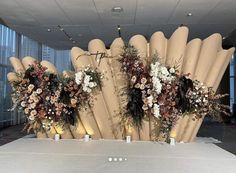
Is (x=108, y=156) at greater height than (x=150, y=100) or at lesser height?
lesser

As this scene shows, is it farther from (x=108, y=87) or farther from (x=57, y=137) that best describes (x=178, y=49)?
(x=57, y=137)

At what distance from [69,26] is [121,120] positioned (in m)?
6.57

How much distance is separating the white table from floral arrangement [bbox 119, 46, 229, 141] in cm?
30

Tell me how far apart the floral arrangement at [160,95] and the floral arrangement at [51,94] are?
1.50 feet

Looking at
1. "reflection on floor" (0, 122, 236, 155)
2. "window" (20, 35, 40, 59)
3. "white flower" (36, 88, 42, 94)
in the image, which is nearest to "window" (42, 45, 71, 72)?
"window" (20, 35, 40, 59)

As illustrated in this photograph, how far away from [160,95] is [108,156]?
0.92 meters

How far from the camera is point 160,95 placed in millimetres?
3105

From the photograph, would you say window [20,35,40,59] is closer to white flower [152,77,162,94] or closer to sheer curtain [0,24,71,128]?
sheer curtain [0,24,71,128]

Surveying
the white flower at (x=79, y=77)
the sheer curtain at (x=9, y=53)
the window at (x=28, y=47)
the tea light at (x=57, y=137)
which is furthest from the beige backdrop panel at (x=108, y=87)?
the window at (x=28, y=47)

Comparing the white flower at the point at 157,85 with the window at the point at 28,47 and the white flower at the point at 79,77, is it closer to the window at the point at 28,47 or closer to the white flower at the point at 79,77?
the white flower at the point at 79,77

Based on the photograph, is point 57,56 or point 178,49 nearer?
point 178,49

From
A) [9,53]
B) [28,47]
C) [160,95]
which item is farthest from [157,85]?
[28,47]

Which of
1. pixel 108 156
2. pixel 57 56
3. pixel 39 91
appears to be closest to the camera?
pixel 108 156

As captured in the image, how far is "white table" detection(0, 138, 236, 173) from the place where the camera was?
7.05 feet
